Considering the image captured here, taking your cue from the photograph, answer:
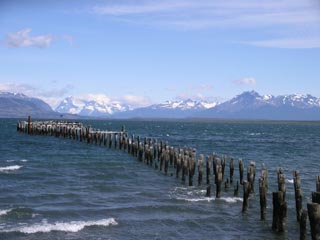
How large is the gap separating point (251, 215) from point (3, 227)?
1064 centimetres

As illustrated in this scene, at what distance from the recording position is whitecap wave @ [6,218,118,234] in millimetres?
18359

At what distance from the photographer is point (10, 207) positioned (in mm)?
22281

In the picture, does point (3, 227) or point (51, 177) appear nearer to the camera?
point (3, 227)

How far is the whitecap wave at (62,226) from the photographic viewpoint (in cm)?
1836

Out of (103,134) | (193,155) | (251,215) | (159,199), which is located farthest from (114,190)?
(103,134)

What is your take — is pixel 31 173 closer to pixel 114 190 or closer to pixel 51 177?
pixel 51 177

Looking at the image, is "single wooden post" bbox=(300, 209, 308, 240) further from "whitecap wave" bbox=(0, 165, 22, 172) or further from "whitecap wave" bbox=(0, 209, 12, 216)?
"whitecap wave" bbox=(0, 165, 22, 172)

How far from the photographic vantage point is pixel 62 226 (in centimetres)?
1895

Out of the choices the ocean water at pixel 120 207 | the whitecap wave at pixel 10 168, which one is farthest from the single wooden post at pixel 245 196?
the whitecap wave at pixel 10 168

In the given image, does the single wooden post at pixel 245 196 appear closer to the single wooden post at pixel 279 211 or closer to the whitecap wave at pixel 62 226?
the single wooden post at pixel 279 211

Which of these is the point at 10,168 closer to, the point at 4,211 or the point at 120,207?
the point at 4,211

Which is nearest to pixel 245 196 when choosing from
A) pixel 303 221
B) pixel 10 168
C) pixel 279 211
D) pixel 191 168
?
pixel 279 211

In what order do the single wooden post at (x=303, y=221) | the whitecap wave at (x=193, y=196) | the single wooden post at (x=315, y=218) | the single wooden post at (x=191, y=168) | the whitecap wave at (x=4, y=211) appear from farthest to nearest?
the single wooden post at (x=191, y=168) → the whitecap wave at (x=193, y=196) → the whitecap wave at (x=4, y=211) → the single wooden post at (x=303, y=221) → the single wooden post at (x=315, y=218)

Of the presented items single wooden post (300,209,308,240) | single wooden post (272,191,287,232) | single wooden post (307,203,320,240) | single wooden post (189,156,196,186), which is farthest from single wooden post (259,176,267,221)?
single wooden post (189,156,196,186)
